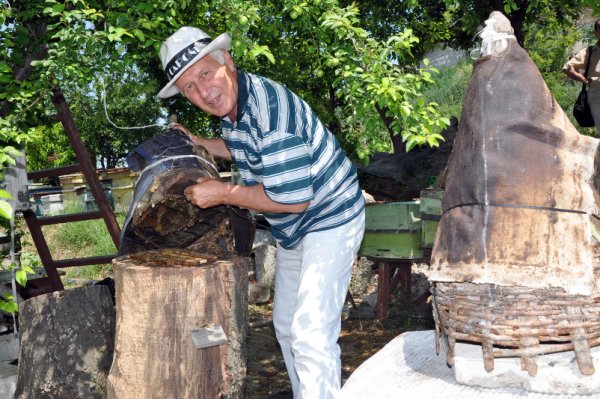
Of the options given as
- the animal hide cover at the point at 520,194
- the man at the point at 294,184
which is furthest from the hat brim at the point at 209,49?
the animal hide cover at the point at 520,194

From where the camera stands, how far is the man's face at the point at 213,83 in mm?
3223

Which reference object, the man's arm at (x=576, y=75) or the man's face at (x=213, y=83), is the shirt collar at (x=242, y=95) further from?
the man's arm at (x=576, y=75)

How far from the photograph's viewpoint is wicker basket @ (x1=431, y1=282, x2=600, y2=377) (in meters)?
1.92

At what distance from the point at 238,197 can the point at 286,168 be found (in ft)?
1.13

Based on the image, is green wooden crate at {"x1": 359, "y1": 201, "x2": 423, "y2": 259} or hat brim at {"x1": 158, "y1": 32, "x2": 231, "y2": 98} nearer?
hat brim at {"x1": 158, "y1": 32, "x2": 231, "y2": 98}

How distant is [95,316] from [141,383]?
1.19 meters

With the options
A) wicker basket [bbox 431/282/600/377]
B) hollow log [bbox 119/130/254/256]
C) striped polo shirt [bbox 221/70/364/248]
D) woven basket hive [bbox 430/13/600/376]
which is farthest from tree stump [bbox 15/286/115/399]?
wicker basket [bbox 431/282/600/377]

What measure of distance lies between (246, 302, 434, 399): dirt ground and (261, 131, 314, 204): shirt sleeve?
231 centimetres

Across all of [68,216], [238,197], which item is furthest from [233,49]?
[68,216]

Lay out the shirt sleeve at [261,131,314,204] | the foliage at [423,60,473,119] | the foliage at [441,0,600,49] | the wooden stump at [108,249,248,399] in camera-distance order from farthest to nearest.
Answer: the foliage at [423,60,473,119], the foliage at [441,0,600,49], the wooden stump at [108,249,248,399], the shirt sleeve at [261,131,314,204]

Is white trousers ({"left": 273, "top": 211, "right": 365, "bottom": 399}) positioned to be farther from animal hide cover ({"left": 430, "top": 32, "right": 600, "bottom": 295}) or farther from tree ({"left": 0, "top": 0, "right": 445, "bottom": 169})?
animal hide cover ({"left": 430, "top": 32, "right": 600, "bottom": 295})

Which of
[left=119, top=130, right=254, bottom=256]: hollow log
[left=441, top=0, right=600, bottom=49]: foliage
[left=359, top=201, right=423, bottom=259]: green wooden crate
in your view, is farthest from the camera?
[left=441, top=0, right=600, bottom=49]: foliage

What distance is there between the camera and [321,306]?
320 centimetres

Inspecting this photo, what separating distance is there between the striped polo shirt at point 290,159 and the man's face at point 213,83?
5cm
